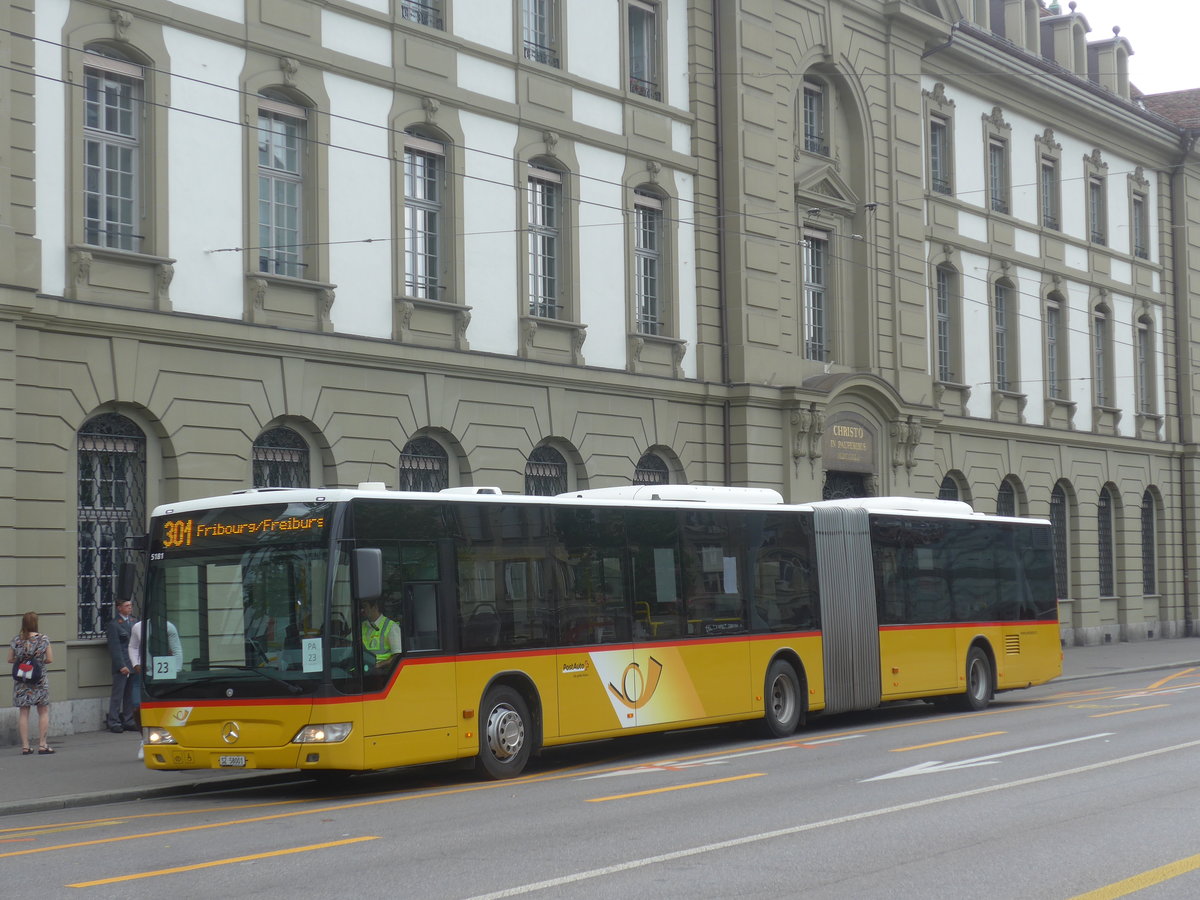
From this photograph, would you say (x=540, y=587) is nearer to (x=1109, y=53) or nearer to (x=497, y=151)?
(x=497, y=151)

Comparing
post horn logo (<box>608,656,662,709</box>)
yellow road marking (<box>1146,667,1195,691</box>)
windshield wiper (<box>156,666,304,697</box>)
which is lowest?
yellow road marking (<box>1146,667,1195,691</box>)

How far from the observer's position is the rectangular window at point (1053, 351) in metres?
42.5

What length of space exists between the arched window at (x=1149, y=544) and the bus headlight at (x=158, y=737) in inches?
1444

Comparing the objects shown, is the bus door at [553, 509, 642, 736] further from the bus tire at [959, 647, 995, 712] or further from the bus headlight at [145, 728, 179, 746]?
the bus tire at [959, 647, 995, 712]

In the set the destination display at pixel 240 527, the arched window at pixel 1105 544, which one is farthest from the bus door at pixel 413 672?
the arched window at pixel 1105 544

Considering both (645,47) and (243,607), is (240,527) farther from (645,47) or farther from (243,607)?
(645,47)

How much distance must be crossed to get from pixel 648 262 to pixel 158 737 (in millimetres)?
16578

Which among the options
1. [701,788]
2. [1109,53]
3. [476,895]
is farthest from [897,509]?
[1109,53]

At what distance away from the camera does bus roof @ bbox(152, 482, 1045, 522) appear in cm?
1488

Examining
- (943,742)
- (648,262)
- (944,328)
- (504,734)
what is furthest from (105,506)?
(944,328)

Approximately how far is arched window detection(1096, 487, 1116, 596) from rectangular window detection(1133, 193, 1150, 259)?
7.14 m

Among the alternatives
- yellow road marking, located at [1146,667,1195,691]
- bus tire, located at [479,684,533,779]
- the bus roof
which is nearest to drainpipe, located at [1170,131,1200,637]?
yellow road marking, located at [1146,667,1195,691]

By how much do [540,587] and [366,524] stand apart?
2.48 metres

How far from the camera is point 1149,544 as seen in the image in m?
47.2
